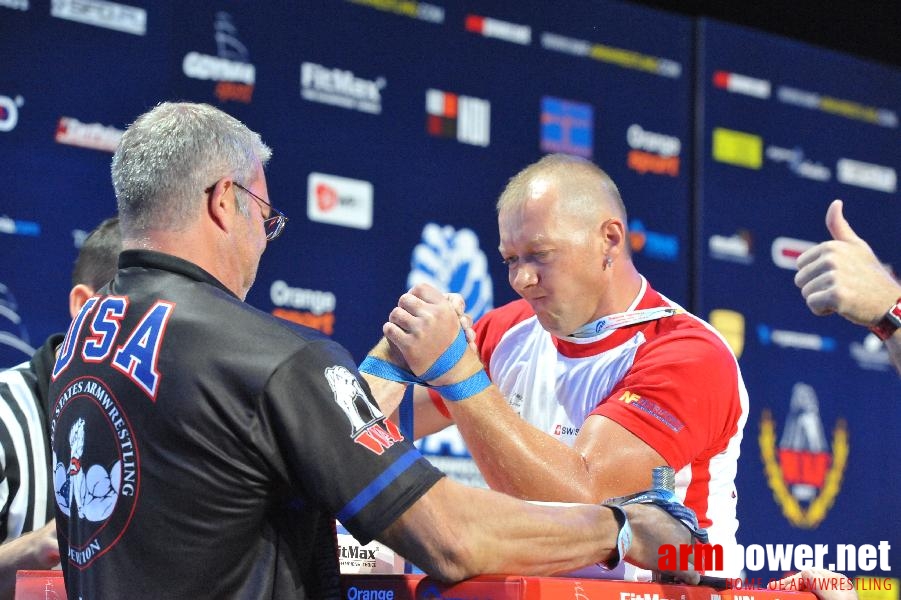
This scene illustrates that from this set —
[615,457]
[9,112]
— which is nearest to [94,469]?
[615,457]

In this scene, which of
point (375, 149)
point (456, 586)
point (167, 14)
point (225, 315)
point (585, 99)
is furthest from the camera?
point (585, 99)

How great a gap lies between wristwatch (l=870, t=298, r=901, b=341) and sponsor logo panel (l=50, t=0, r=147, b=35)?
2.68 metres

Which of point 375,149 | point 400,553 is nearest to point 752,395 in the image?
point 375,149

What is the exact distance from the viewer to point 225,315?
1.49 m

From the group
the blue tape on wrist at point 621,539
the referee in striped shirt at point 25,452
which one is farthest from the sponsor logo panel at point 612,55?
the blue tape on wrist at point 621,539

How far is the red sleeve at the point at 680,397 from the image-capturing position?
2080 millimetres

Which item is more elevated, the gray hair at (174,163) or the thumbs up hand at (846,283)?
the gray hair at (174,163)

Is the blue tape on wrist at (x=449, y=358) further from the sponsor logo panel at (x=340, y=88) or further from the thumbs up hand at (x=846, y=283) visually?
the sponsor logo panel at (x=340, y=88)

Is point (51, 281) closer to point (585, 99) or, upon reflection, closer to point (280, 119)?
point (280, 119)

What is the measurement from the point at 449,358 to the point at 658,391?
1.59ft

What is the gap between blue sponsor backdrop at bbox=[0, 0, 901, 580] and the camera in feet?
11.7

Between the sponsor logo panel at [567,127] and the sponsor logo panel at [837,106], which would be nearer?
the sponsor logo panel at [567,127]

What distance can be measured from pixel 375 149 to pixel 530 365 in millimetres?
1882

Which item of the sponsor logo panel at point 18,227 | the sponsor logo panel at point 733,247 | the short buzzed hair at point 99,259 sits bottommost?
the short buzzed hair at point 99,259
